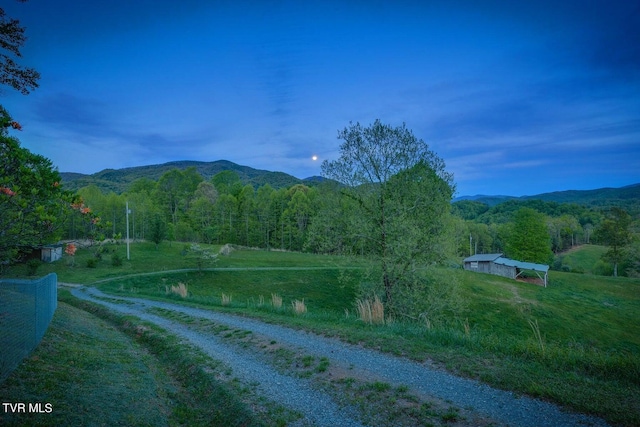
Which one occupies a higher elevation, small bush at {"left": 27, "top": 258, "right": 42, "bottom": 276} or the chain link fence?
the chain link fence

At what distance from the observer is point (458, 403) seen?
575 cm

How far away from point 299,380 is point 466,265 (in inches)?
2297

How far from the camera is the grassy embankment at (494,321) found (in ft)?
20.9

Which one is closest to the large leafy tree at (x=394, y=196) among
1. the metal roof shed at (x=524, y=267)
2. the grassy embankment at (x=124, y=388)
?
the grassy embankment at (x=124, y=388)

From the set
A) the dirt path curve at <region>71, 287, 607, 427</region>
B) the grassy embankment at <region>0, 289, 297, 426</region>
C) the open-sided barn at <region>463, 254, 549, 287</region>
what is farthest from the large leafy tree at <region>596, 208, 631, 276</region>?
the grassy embankment at <region>0, 289, 297, 426</region>

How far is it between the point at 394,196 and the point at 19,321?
55.3 feet

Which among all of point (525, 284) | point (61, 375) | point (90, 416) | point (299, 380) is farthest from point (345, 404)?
point (525, 284)

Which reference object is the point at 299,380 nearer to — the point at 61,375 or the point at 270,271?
the point at 61,375

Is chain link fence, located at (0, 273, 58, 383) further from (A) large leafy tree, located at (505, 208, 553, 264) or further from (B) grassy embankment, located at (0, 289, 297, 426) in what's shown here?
(A) large leafy tree, located at (505, 208, 553, 264)

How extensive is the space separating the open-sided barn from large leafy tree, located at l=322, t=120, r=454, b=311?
125 ft

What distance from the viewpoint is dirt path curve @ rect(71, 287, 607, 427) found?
5288 millimetres

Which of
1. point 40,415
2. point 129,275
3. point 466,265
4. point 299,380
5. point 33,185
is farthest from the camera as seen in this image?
point 466,265

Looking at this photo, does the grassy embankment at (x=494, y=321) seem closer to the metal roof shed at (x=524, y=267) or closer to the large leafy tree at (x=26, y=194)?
the metal roof shed at (x=524, y=267)

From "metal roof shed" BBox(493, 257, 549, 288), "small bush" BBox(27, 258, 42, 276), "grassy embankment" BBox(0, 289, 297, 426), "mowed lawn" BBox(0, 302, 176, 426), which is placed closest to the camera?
"mowed lawn" BBox(0, 302, 176, 426)
